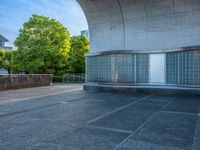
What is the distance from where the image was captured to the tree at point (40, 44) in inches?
810

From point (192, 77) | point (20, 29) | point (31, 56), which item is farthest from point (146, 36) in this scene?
point (20, 29)

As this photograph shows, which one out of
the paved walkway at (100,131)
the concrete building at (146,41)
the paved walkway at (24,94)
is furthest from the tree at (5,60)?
the paved walkway at (100,131)

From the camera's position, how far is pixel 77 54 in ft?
86.2

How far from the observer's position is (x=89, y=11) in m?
13.3

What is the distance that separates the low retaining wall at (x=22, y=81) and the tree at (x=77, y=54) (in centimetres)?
738

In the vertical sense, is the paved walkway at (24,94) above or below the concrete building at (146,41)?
below

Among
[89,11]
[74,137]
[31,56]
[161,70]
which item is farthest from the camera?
[31,56]

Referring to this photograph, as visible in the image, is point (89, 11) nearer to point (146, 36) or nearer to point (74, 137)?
point (146, 36)

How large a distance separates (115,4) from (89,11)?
6.47 feet

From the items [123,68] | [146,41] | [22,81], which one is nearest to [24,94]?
[22,81]

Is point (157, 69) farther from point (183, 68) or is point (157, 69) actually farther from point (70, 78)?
point (70, 78)

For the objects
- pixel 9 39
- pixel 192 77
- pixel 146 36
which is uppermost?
pixel 9 39

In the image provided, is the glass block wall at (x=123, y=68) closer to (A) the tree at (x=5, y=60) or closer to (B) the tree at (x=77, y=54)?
(B) the tree at (x=77, y=54)

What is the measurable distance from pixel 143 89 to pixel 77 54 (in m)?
16.2
